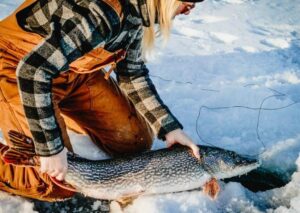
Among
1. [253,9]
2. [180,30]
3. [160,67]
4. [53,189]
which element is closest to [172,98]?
[160,67]

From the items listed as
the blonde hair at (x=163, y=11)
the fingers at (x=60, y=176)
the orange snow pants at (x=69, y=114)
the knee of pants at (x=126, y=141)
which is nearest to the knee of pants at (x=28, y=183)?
the orange snow pants at (x=69, y=114)

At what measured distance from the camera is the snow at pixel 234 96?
1903 millimetres

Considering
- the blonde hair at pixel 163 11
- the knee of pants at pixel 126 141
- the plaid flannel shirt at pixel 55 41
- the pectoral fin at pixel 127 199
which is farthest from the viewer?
the knee of pants at pixel 126 141

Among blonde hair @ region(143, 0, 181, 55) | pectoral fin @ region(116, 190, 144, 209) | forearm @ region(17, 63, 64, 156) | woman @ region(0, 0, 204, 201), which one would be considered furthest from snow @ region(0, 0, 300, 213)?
blonde hair @ region(143, 0, 181, 55)

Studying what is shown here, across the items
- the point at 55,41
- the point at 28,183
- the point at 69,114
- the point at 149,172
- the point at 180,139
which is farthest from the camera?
the point at 69,114

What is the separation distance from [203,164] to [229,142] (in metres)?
0.44

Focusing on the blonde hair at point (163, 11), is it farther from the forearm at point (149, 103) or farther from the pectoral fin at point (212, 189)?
the pectoral fin at point (212, 189)

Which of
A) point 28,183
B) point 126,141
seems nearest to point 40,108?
point 28,183

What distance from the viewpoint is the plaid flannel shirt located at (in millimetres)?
1318

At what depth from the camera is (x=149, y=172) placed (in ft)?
6.08

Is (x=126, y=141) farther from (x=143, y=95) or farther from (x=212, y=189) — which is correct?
(x=212, y=189)

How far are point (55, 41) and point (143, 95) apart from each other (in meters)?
0.78

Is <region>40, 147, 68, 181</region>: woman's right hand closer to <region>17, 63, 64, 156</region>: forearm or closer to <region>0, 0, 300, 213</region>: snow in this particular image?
<region>17, 63, 64, 156</region>: forearm

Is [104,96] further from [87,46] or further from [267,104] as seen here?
[267,104]
